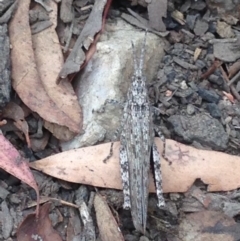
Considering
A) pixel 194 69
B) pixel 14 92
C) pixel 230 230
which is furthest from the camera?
pixel 194 69

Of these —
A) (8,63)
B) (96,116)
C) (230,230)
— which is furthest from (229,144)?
(8,63)

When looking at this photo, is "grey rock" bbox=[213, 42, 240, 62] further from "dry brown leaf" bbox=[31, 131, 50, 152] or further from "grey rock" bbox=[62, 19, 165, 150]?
"dry brown leaf" bbox=[31, 131, 50, 152]

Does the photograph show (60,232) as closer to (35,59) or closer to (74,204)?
(74,204)

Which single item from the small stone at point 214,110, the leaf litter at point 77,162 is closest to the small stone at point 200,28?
the small stone at point 214,110

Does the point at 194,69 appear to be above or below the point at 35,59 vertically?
below

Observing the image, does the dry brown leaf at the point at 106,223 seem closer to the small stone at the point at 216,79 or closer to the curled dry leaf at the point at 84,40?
the curled dry leaf at the point at 84,40

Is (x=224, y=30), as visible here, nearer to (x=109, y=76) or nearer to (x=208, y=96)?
(x=208, y=96)

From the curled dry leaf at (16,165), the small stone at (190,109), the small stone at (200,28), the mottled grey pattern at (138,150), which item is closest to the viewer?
the mottled grey pattern at (138,150)

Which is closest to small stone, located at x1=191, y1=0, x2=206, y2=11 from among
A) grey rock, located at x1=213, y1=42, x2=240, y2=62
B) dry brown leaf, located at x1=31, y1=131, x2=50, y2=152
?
grey rock, located at x1=213, y1=42, x2=240, y2=62
